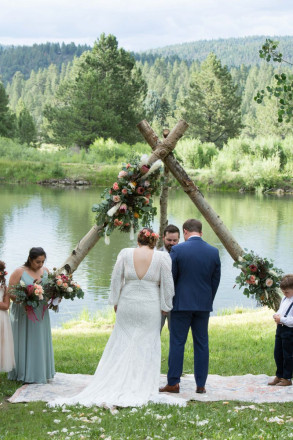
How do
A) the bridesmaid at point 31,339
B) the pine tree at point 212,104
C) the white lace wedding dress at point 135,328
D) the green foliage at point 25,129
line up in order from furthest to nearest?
the green foliage at point 25,129, the pine tree at point 212,104, the bridesmaid at point 31,339, the white lace wedding dress at point 135,328

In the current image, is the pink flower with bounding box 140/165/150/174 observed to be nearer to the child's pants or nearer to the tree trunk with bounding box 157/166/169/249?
the tree trunk with bounding box 157/166/169/249

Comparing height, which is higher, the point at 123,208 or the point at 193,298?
the point at 123,208

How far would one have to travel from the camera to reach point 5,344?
6.74 metres

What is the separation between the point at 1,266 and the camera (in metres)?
6.68

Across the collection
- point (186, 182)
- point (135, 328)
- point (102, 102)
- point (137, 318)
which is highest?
point (102, 102)

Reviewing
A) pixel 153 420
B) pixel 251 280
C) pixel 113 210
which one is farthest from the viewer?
pixel 113 210

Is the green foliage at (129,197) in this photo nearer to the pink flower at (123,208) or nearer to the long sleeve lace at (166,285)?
the pink flower at (123,208)

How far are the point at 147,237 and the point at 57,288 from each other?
1.36 m

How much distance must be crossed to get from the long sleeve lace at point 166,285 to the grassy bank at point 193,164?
133ft

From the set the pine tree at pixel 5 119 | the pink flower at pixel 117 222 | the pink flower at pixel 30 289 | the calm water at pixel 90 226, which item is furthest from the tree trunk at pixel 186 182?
the pine tree at pixel 5 119

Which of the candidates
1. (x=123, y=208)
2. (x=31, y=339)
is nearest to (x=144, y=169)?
(x=123, y=208)

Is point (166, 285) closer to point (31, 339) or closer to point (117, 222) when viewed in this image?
point (117, 222)

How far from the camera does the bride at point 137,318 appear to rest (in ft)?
20.8

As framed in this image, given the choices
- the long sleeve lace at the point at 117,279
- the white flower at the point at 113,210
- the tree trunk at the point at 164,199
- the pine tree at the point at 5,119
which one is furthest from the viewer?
the pine tree at the point at 5,119
